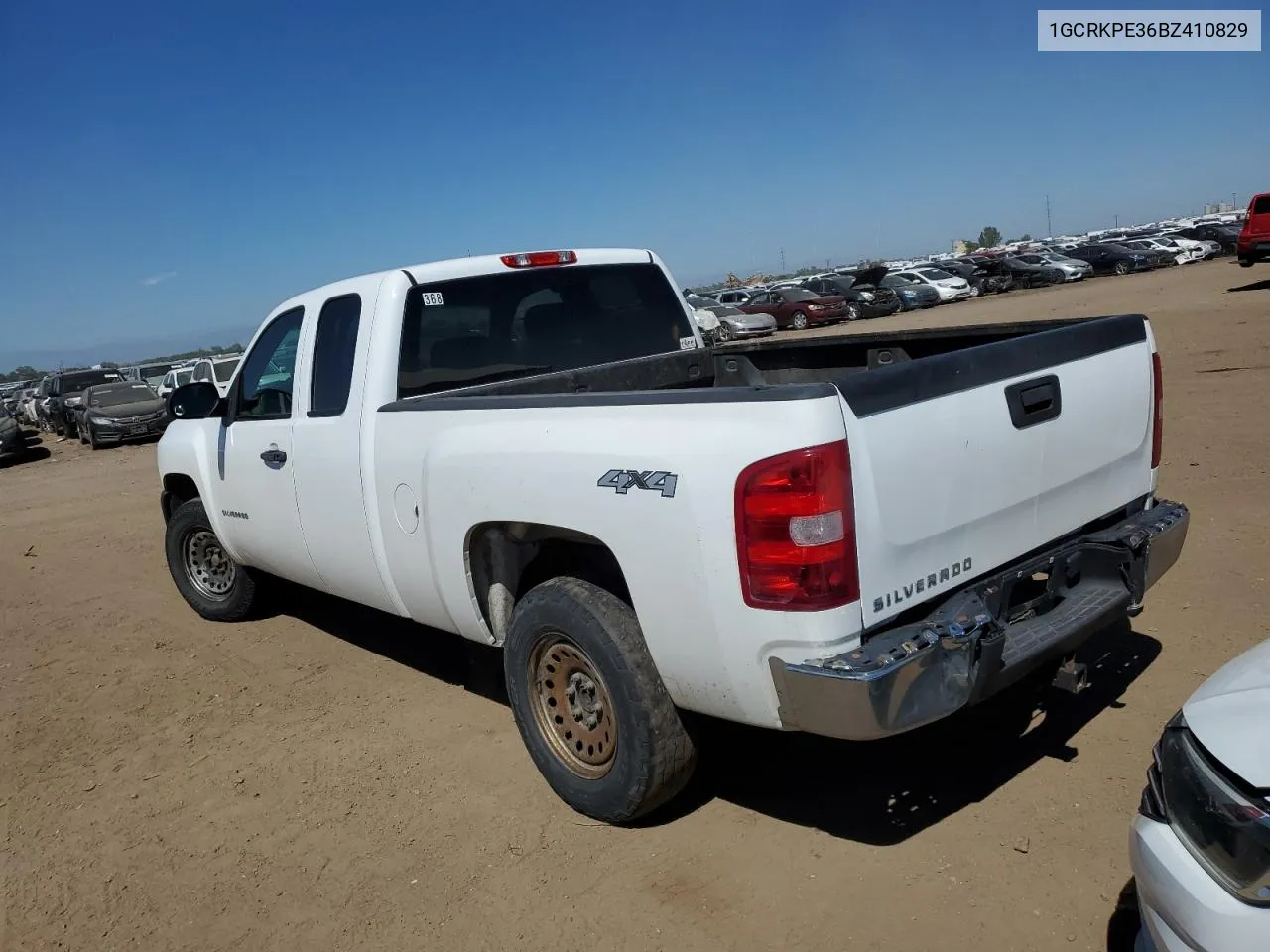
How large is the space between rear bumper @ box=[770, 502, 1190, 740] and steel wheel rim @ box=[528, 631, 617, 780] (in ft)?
2.93

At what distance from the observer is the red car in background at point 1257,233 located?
2378 cm

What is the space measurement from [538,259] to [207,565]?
3.45 m

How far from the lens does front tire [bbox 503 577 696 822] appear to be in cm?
333

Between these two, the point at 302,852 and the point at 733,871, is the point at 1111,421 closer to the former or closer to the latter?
the point at 733,871

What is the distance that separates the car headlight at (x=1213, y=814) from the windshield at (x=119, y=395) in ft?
83.1

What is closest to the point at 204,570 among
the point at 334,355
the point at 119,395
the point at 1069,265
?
the point at 334,355

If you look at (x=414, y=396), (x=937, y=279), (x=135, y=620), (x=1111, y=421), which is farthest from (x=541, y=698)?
(x=937, y=279)

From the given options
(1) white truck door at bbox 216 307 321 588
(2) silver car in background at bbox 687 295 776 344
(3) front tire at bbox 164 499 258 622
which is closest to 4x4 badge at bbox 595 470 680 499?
(1) white truck door at bbox 216 307 321 588

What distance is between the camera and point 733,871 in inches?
132

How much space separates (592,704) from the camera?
3666 mm

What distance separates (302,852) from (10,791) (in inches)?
72.1

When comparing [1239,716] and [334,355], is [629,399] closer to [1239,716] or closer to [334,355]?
[1239,716]

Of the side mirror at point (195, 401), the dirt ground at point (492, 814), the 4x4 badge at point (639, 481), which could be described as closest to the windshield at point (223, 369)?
the dirt ground at point (492, 814)

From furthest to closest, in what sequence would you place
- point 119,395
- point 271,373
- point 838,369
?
point 119,395, point 271,373, point 838,369
